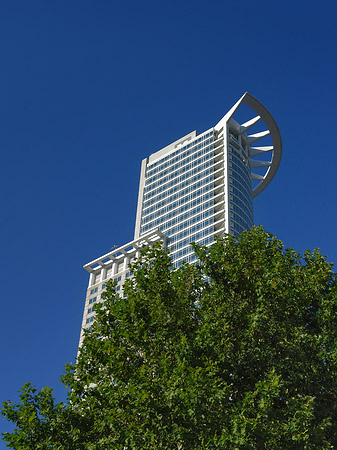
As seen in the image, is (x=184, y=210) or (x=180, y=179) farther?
(x=180, y=179)

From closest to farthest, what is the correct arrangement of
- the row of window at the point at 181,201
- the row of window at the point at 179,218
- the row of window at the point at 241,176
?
1. the row of window at the point at 179,218
2. the row of window at the point at 181,201
3. the row of window at the point at 241,176

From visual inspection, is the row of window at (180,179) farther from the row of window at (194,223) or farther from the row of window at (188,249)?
the row of window at (188,249)

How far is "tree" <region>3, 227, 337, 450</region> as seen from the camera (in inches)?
643

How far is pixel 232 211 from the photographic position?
113438mm

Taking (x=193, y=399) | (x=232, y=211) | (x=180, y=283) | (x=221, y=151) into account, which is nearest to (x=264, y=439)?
(x=193, y=399)

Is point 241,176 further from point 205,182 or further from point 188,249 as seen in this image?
point 188,249

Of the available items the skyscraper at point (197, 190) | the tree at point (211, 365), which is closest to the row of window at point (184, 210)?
the skyscraper at point (197, 190)

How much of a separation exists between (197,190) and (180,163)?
41.9 ft

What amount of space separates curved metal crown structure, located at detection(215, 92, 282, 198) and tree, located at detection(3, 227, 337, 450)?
111m

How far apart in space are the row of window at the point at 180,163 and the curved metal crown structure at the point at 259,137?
7323 mm

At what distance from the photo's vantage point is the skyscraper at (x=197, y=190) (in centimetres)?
11394

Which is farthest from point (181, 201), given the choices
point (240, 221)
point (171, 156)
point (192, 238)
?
point (171, 156)

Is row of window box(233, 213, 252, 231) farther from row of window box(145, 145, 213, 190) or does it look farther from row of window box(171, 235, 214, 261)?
row of window box(145, 145, 213, 190)

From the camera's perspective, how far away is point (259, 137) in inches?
5349
